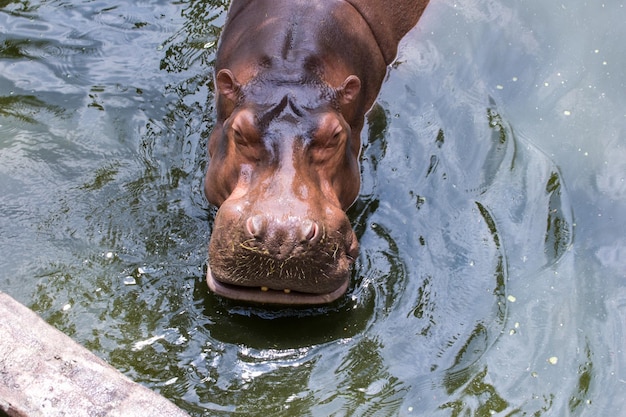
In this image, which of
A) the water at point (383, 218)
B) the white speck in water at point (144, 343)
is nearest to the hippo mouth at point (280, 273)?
the water at point (383, 218)

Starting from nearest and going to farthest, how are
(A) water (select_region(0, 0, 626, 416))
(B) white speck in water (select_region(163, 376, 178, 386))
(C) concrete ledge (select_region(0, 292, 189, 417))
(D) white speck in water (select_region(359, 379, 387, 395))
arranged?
1. (C) concrete ledge (select_region(0, 292, 189, 417))
2. (B) white speck in water (select_region(163, 376, 178, 386))
3. (D) white speck in water (select_region(359, 379, 387, 395))
4. (A) water (select_region(0, 0, 626, 416))

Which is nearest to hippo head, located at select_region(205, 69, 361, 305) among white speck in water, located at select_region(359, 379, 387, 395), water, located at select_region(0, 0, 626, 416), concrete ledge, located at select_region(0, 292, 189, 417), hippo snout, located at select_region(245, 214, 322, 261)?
hippo snout, located at select_region(245, 214, 322, 261)

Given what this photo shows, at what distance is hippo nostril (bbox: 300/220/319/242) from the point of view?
4.59 meters

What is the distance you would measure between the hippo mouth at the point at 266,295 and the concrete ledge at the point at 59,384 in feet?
3.74

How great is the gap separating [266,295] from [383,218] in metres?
A: 1.27

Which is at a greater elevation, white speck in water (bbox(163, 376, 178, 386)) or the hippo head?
the hippo head

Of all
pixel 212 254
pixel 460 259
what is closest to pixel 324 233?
pixel 212 254

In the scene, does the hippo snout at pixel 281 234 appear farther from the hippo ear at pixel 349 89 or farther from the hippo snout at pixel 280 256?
the hippo ear at pixel 349 89

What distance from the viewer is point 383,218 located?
6.05m

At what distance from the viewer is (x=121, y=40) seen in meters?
7.39

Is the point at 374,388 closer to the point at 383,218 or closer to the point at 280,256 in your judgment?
the point at 280,256

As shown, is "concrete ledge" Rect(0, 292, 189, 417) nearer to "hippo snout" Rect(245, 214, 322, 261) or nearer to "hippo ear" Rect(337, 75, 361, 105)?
"hippo snout" Rect(245, 214, 322, 261)

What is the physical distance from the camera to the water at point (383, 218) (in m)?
5.08

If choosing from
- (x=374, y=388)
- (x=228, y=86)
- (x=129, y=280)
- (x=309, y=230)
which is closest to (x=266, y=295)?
(x=309, y=230)
